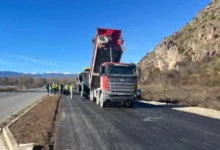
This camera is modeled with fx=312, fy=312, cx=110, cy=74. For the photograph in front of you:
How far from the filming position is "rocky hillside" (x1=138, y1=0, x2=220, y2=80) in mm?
58750

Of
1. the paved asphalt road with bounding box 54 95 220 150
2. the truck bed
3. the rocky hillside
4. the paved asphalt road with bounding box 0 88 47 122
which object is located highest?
the rocky hillside

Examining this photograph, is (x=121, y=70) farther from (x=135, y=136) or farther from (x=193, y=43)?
(x=193, y=43)

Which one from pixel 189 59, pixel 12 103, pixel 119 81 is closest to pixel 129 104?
pixel 119 81

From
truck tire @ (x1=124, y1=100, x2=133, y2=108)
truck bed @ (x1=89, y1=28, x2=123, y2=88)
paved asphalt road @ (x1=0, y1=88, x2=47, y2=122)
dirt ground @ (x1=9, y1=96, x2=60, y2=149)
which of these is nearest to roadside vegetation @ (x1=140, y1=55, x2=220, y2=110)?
truck bed @ (x1=89, y1=28, x2=123, y2=88)

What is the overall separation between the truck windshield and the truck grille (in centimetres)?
36

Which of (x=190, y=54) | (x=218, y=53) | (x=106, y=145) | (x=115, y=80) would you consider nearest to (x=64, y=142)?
(x=106, y=145)

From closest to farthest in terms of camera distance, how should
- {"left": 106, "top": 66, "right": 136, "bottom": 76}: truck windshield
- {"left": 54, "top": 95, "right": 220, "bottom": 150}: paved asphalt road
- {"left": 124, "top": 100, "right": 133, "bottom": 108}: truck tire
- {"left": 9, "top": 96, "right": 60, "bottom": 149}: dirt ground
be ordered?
{"left": 54, "top": 95, "right": 220, "bottom": 150}: paved asphalt road, {"left": 9, "top": 96, "right": 60, "bottom": 149}: dirt ground, {"left": 106, "top": 66, "right": 136, "bottom": 76}: truck windshield, {"left": 124, "top": 100, "right": 133, "bottom": 108}: truck tire

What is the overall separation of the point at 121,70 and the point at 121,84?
0.89m

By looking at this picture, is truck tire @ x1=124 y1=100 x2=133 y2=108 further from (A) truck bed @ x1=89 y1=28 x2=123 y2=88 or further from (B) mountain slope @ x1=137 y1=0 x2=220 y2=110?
(B) mountain slope @ x1=137 y1=0 x2=220 y2=110

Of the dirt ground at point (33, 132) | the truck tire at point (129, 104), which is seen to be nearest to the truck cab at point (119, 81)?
the truck tire at point (129, 104)

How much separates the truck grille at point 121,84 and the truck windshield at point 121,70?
0.36m

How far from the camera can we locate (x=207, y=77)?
1693 inches

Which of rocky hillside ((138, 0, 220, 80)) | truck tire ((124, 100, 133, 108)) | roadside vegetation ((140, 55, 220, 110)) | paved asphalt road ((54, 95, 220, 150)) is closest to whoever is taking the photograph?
paved asphalt road ((54, 95, 220, 150))

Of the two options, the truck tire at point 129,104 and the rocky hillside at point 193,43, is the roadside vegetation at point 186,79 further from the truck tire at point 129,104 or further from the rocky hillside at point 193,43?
the truck tire at point 129,104
